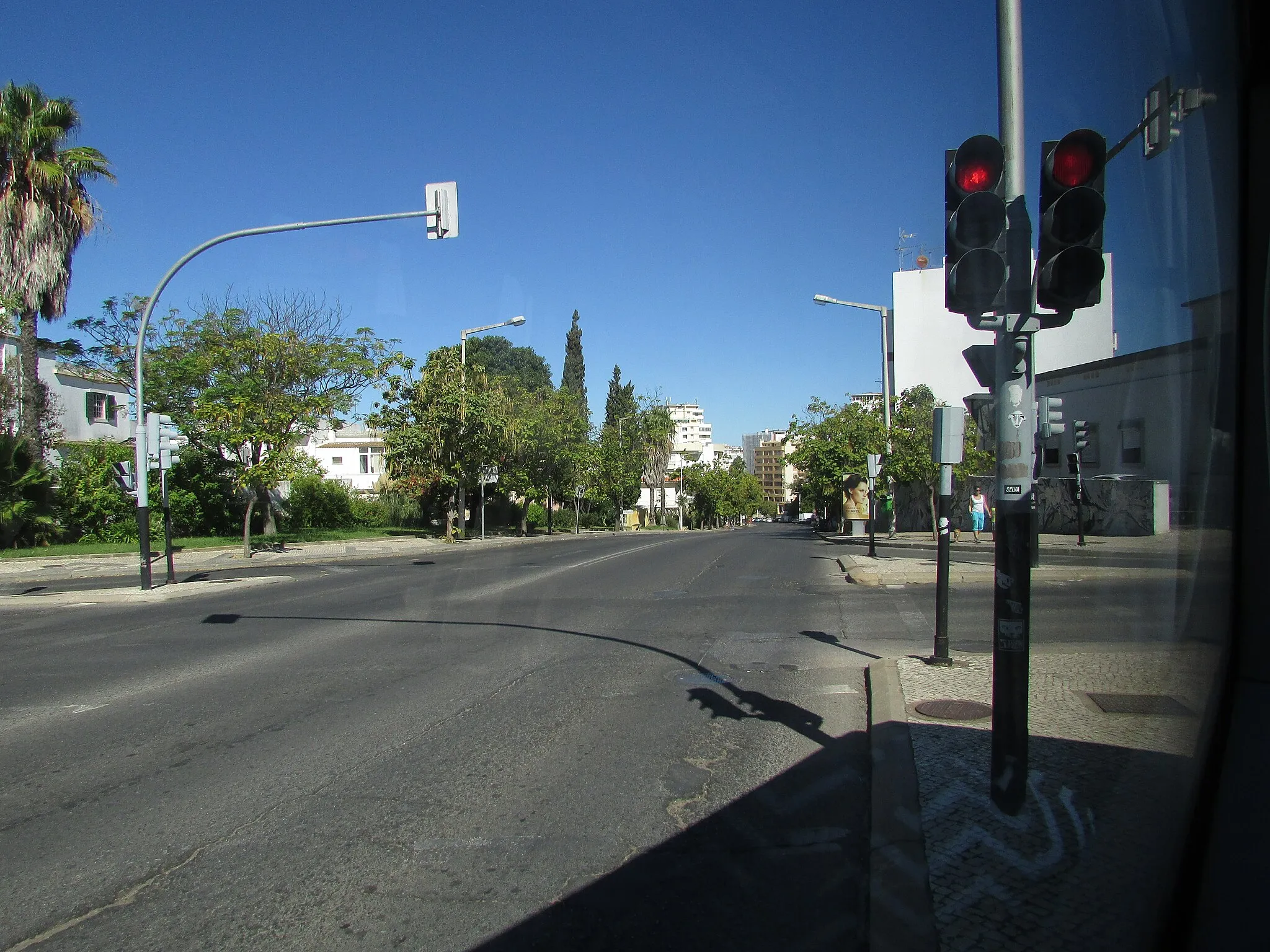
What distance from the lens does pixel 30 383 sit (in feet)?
91.1

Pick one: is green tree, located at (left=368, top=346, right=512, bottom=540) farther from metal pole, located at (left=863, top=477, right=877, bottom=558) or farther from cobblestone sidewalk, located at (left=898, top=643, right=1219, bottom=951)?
cobblestone sidewalk, located at (left=898, top=643, right=1219, bottom=951)

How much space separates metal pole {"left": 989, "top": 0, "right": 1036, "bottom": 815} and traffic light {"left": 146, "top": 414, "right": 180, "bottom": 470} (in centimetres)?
1874

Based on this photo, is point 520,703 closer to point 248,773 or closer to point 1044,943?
point 248,773

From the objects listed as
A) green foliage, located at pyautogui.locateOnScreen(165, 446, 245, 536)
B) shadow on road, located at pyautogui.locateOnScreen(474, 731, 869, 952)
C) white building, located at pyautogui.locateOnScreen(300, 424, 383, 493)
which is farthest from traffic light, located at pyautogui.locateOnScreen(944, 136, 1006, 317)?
white building, located at pyautogui.locateOnScreen(300, 424, 383, 493)

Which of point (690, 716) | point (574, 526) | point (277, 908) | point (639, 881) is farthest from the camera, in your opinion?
point (574, 526)

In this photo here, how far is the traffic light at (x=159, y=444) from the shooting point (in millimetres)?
19516

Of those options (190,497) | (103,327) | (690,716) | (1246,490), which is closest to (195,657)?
(690,716)

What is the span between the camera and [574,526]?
61281 mm

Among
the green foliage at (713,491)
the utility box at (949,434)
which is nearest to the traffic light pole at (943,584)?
the utility box at (949,434)

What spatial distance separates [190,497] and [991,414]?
3694cm

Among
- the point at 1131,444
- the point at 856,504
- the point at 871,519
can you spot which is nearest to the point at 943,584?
the point at 1131,444

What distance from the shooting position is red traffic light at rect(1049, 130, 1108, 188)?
4.39 meters

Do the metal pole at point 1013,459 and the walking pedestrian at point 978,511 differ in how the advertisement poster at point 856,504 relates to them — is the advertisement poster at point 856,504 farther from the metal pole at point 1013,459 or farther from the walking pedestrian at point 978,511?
the metal pole at point 1013,459

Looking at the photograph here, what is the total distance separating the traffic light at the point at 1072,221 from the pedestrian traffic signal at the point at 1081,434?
2.14 m
